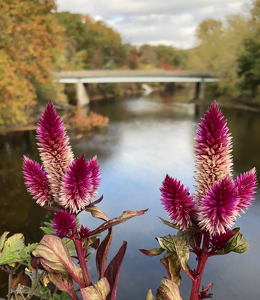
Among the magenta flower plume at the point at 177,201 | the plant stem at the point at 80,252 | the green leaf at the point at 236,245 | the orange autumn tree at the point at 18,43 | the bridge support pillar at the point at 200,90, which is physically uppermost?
the orange autumn tree at the point at 18,43

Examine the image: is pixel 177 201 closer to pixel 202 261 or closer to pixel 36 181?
pixel 202 261

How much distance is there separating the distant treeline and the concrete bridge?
138 cm

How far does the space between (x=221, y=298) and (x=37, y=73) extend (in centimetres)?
1099

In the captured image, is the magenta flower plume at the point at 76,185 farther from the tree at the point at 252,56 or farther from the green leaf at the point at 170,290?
the tree at the point at 252,56

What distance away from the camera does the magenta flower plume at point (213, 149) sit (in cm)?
151

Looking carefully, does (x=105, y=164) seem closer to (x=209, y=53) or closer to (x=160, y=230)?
(x=160, y=230)

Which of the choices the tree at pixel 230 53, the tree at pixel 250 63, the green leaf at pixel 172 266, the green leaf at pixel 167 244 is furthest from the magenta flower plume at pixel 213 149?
the tree at pixel 230 53

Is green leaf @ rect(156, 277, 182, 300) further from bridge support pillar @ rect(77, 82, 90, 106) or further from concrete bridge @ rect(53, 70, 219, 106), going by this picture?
concrete bridge @ rect(53, 70, 219, 106)

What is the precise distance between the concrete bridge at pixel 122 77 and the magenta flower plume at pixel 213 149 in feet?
86.9

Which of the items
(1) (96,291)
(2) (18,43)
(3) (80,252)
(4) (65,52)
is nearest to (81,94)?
(4) (65,52)

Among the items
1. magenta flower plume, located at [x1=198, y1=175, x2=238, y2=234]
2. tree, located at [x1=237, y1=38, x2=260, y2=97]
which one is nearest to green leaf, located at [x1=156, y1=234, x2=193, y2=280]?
magenta flower plume, located at [x1=198, y1=175, x2=238, y2=234]

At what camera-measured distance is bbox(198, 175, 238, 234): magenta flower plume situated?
1.45m

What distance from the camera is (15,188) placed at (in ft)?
27.0

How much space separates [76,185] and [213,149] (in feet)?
2.84
